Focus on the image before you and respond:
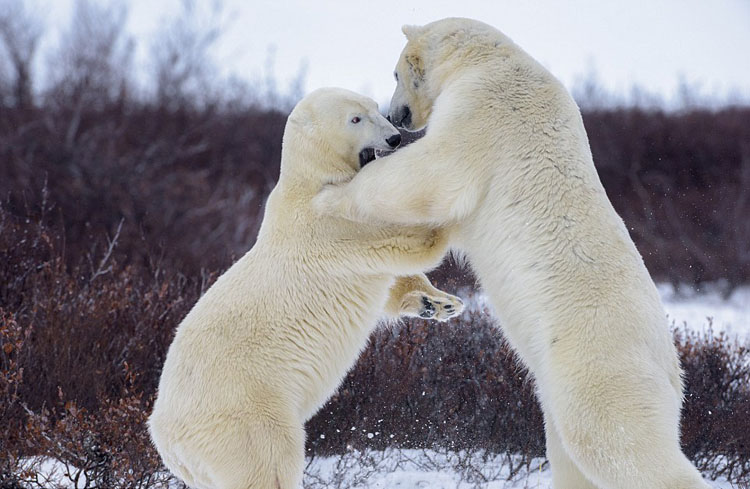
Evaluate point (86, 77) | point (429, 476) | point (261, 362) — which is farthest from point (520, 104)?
point (86, 77)

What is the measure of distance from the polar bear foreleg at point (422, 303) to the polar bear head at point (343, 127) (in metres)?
0.52

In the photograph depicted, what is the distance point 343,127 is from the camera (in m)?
2.57

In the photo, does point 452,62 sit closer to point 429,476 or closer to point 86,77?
point 429,476

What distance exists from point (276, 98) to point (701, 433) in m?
10.2

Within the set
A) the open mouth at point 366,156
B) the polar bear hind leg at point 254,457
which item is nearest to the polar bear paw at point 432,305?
the open mouth at point 366,156

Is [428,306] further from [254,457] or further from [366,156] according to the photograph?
[254,457]

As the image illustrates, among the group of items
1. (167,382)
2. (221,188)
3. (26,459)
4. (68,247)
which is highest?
(167,382)

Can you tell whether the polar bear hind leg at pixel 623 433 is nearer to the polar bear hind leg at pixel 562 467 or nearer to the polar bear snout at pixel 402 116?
the polar bear hind leg at pixel 562 467

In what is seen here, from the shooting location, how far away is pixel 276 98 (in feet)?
42.6

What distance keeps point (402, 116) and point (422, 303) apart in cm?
65

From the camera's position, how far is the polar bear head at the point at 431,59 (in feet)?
8.41

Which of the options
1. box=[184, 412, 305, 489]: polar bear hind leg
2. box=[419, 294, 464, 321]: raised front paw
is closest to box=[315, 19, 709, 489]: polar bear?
box=[419, 294, 464, 321]: raised front paw

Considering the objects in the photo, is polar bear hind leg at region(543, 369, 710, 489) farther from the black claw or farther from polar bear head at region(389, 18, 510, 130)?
polar bear head at region(389, 18, 510, 130)

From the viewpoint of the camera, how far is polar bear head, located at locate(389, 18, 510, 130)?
101 inches
